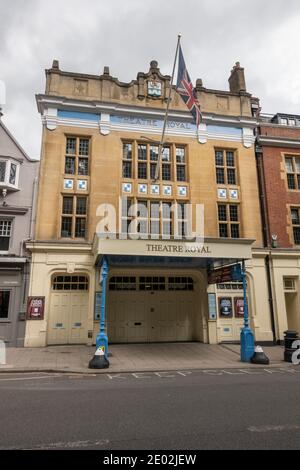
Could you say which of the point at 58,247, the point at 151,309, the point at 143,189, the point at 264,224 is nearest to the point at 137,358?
the point at 151,309

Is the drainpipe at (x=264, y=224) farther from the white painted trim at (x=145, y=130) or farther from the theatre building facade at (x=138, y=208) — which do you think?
the white painted trim at (x=145, y=130)

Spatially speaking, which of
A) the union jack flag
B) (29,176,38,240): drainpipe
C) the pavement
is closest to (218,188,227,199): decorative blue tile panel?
the union jack flag

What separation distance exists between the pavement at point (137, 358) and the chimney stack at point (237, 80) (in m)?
16.2

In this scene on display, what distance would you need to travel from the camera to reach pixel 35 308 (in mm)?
15758

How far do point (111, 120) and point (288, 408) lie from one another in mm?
16730

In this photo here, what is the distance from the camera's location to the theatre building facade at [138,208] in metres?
16.7

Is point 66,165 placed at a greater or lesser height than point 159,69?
lesser

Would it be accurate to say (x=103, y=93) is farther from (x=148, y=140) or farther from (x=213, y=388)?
(x=213, y=388)

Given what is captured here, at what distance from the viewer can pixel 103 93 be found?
19141mm

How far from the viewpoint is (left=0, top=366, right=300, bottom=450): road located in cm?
477

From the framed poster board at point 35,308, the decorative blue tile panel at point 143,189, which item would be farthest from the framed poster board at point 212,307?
the framed poster board at point 35,308

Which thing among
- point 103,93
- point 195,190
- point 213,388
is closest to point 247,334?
point 213,388

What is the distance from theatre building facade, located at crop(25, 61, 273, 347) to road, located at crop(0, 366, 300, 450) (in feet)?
23.7

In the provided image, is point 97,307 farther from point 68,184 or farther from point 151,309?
point 68,184
